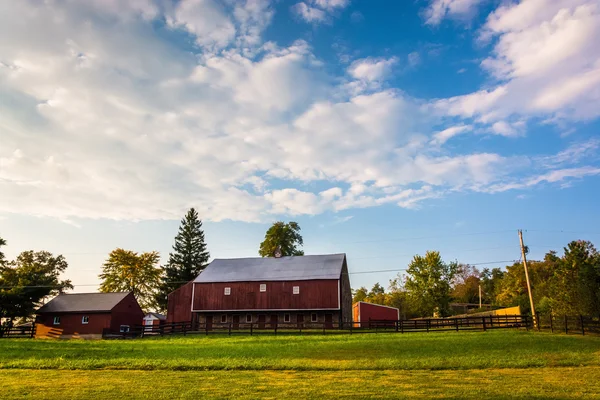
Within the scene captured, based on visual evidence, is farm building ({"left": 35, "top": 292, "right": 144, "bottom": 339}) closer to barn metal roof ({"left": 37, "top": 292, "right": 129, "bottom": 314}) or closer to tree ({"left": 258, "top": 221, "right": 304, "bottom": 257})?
barn metal roof ({"left": 37, "top": 292, "right": 129, "bottom": 314})

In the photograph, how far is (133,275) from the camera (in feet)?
214

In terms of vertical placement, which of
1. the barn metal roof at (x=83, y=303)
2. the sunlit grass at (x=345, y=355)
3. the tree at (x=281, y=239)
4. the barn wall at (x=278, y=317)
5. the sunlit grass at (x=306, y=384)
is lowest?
the sunlit grass at (x=306, y=384)

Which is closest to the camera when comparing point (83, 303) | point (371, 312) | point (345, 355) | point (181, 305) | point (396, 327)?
point (345, 355)

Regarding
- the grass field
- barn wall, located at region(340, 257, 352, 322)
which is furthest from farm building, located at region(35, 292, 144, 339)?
barn wall, located at region(340, 257, 352, 322)

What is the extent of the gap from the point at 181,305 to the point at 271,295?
34.4ft

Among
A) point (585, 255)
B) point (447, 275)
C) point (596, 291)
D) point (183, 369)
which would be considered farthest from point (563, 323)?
point (447, 275)

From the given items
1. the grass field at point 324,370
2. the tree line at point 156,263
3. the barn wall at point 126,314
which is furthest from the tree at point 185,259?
the grass field at point 324,370

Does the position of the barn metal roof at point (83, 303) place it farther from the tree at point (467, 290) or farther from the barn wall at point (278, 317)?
the tree at point (467, 290)

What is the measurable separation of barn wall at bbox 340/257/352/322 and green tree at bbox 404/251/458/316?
13629 mm

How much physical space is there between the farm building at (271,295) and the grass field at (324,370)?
55.2ft

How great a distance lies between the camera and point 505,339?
79.7 feet

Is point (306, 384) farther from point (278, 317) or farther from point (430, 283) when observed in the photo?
point (430, 283)

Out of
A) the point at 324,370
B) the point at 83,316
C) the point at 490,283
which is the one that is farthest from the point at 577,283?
the point at 490,283

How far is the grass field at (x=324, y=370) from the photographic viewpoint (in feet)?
41.9
